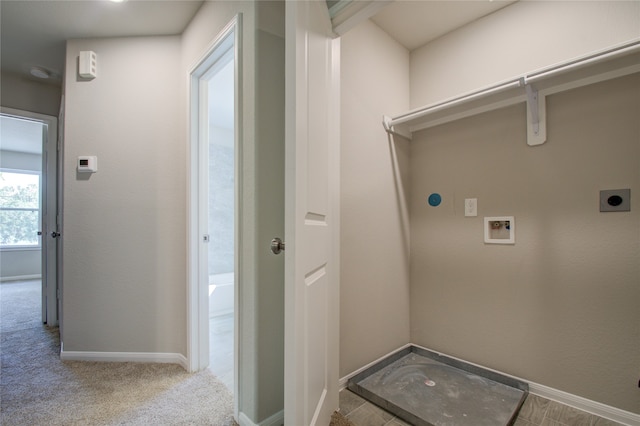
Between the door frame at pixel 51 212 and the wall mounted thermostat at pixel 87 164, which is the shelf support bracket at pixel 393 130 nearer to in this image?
the wall mounted thermostat at pixel 87 164

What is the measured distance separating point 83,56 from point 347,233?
7.52 ft

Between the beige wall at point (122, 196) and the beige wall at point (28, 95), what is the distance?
3.28ft

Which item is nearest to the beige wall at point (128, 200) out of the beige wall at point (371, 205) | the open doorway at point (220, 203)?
the open doorway at point (220, 203)

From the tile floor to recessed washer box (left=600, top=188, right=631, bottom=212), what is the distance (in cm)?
102

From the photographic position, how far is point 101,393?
1.66 m

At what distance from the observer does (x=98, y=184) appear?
211cm

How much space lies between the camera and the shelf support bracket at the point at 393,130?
1.97 m

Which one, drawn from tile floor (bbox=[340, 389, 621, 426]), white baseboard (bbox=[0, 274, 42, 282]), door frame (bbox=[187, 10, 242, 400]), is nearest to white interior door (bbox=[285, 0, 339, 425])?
tile floor (bbox=[340, 389, 621, 426])

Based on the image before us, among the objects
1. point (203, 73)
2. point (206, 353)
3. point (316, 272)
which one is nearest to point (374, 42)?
point (203, 73)

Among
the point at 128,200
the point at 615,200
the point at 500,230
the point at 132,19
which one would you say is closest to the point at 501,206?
the point at 500,230

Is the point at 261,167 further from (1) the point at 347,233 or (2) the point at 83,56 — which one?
(2) the point at 83,56

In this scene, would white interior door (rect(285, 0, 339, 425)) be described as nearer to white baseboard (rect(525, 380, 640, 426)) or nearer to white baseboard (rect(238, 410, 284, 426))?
white baseboard (rect(238, 410, 284, 426))

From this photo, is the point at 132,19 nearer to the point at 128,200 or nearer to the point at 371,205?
the point at 128,200

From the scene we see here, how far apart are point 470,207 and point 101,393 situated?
8.25 feet
